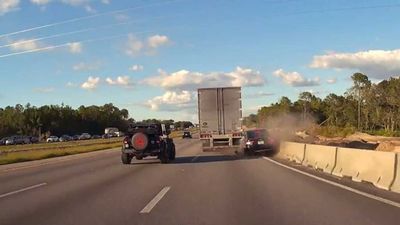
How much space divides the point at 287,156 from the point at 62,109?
153345mm

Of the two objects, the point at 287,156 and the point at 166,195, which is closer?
the point at 166,195

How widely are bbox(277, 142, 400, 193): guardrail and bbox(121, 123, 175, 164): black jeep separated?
655 centimetres

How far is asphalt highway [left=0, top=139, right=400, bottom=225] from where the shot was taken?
9.70 metres

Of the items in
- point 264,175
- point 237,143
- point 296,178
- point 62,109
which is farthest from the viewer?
point 62,109

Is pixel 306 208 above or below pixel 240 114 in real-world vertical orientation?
below

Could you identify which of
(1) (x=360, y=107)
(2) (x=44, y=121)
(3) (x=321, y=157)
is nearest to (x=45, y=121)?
(2) (x=44, y=121)

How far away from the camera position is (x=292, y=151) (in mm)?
28375

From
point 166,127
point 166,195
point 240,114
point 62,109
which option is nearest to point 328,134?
point 240,114

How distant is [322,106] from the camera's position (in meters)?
149

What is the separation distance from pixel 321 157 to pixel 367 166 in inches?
232

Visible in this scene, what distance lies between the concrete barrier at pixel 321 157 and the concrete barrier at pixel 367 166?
72 centimetres

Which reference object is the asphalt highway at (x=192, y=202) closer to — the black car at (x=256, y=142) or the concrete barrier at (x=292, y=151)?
the concrete barrier at (x=292, y=151)

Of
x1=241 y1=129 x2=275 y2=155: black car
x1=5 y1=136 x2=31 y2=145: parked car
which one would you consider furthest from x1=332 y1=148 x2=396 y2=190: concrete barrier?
x1=5 y1=136 x2=31 y2=145: parked car

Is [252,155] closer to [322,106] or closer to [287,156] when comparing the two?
[287,156]
